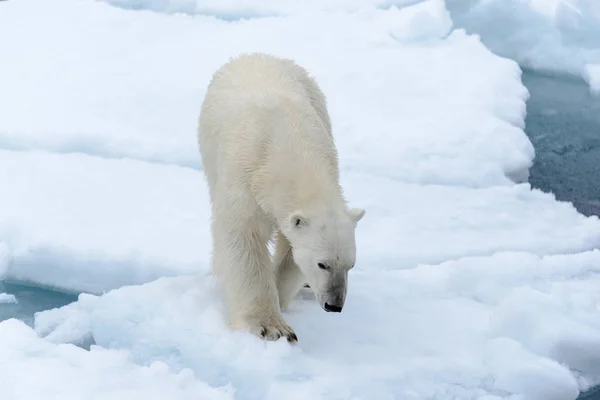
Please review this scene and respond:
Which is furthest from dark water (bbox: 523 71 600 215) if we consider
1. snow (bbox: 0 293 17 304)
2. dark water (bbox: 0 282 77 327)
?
snow (bbox: 0 293 17 304)

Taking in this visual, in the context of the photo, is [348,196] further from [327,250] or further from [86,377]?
[86,377]

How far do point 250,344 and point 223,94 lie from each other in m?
1.07

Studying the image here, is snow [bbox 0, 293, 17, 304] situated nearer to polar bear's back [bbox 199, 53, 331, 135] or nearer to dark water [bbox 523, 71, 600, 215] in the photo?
polar bear's back [bbox 199, 53, 331, 135]

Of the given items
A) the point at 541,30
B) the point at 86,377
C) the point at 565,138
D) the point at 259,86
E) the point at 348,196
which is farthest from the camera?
the point at 541,30

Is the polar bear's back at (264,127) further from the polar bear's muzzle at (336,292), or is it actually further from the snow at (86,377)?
the snow at (86,377)

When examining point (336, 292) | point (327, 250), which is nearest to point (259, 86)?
point (327, 250)

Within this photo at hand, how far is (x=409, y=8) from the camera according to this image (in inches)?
307

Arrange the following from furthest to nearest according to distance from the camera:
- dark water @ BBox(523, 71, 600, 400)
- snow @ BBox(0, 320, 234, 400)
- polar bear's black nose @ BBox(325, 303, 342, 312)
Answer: dark water @ BBox(523, 71, 600, 400)
polar bear's black nose @ BBox(325, 303, 342, 312)
snow @ BBox(0, 320, 234, 400)

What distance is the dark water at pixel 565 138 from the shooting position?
547cm

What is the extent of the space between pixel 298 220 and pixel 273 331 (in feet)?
1.46

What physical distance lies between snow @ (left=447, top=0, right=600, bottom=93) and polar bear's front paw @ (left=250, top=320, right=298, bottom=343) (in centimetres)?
525

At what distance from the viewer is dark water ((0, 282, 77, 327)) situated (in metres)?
3.71

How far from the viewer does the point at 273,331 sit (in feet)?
10.2

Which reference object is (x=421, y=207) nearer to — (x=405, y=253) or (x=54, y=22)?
(x=405, y=253)
